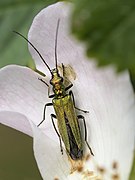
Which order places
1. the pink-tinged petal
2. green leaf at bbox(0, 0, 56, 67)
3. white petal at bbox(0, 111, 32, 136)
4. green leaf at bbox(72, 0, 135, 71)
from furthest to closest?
green leaf at bbox(0, 0, 56, 67)
white petal at bbox(0, 111, 32, 136)
the pink-tinged petal
green leaf at bbox(72, 0, 135, 71)

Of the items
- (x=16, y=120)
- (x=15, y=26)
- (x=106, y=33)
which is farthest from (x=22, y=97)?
(x=106, y=33)

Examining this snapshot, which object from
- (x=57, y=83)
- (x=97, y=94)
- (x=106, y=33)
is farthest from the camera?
(x=57, y=83)

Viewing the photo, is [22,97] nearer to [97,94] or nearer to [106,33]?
[97,94]

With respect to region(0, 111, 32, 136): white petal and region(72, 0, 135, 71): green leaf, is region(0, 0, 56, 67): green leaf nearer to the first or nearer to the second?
region(0, 111, 32, 136): white petal

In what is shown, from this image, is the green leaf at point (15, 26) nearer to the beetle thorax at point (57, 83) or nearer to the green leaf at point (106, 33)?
the beetle thorax at point (57, 83)

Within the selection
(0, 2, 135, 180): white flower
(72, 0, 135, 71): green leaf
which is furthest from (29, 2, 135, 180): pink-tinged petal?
(72, 0, 135, 71): green leaf

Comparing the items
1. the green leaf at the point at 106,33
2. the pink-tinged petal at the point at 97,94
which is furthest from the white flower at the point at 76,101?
the green leaf at the point at 106,33

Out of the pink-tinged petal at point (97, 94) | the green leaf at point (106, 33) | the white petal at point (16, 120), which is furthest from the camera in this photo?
the white petal at point (16, 120)

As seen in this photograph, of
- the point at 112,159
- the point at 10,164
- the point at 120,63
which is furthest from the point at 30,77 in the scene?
the point at 10,164
